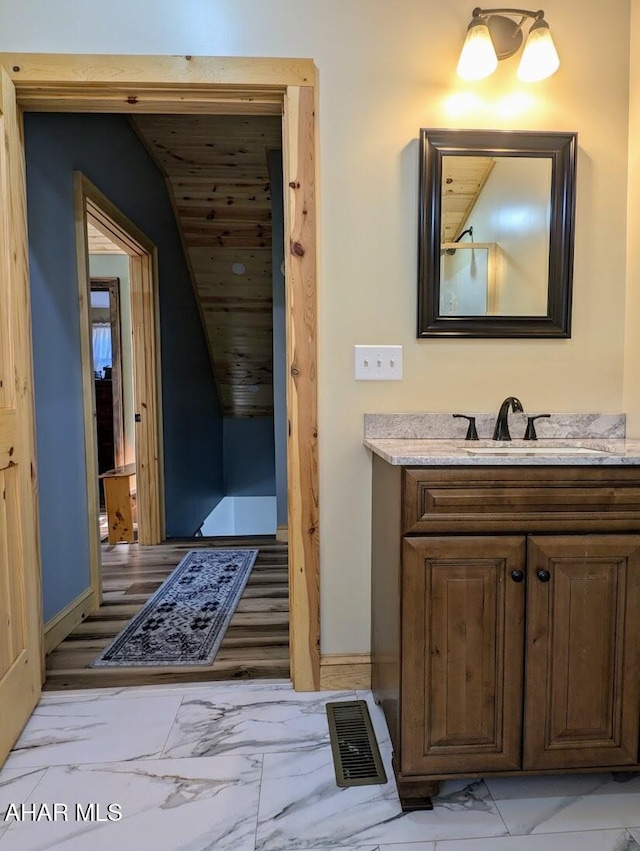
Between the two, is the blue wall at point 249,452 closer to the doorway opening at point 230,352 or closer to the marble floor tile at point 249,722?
the doorway opening at point 230,352

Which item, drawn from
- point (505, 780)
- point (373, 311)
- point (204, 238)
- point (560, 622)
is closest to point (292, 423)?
point (373, 311)

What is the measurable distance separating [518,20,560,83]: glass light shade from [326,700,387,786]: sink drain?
84.4 inches

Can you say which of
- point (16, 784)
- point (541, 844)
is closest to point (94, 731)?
point (16, 784)

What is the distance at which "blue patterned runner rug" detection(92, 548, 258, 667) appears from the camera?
189 centimetres

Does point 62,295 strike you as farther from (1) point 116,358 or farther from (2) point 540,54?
(1) point 116,358

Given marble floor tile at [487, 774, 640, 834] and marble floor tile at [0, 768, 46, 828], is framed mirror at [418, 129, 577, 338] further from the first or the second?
marble floor tile at [0, 768, 46, 828]

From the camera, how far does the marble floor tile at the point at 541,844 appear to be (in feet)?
3.55

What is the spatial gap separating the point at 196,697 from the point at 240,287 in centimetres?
350

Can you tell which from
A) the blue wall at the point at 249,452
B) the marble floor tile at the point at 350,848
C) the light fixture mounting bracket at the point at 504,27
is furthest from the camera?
the blue wall at the point at 249,452

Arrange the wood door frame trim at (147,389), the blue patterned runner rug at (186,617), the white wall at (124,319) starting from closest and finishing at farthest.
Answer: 1. the blue patterned runner rug at (186,617)
2. the wood door frame trim at (147,389)
3. the white wall at (124,319)

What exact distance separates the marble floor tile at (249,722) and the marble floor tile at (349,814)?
12 cm

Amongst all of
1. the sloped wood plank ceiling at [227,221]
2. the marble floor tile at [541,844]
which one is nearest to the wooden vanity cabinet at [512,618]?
the marble floor tile at [541,844]

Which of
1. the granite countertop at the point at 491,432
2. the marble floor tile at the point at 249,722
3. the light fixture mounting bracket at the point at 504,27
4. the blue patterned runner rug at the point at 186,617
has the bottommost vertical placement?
the blue patterned runner rug at the point at 186,617

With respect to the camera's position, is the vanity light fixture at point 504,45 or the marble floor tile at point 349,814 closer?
the marble floor tile at point 349,814
